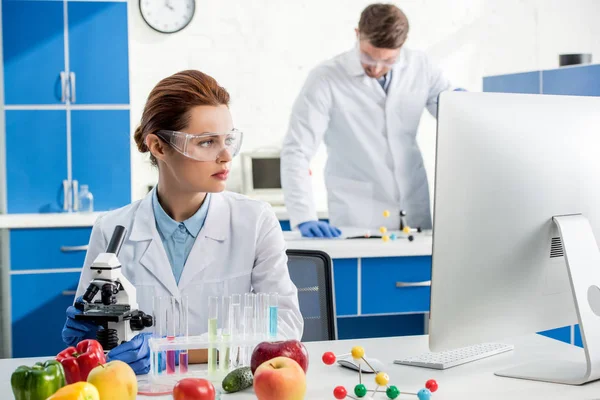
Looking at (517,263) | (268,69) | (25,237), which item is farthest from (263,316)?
(268,69)

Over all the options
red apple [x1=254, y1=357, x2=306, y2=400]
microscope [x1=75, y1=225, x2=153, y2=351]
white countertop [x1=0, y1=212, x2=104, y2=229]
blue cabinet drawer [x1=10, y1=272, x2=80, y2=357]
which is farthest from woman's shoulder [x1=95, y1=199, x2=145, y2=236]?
blue cabinet drawer [x1=10, y1=272, x2=80, y2=357]

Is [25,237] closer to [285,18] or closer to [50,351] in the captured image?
[50,351]

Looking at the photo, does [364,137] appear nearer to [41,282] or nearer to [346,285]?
[346,285]

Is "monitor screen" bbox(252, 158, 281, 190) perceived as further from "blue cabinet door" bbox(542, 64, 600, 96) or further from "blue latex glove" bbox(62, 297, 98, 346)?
"blue latex glove" bbox(62, 297, 98, 346)

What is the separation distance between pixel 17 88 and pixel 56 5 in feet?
1.64

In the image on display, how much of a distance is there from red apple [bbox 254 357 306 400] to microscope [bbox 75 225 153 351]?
0.31 metres

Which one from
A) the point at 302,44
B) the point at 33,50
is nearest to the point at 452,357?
the point at 33,50

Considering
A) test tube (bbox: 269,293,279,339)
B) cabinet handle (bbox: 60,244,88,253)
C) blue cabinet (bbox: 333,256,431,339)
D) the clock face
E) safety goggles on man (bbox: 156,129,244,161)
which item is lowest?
blue cabinet (bbox: 333,256,431,339)

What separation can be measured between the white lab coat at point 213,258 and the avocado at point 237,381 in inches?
18.1

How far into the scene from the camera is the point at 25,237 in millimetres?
4141

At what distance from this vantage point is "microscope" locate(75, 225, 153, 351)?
1.46 metres

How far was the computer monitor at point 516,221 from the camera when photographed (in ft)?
4.48

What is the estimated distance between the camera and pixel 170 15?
4883mm

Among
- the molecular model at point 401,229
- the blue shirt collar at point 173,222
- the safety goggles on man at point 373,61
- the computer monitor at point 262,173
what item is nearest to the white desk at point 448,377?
the blue shirt collar at point 173,222
